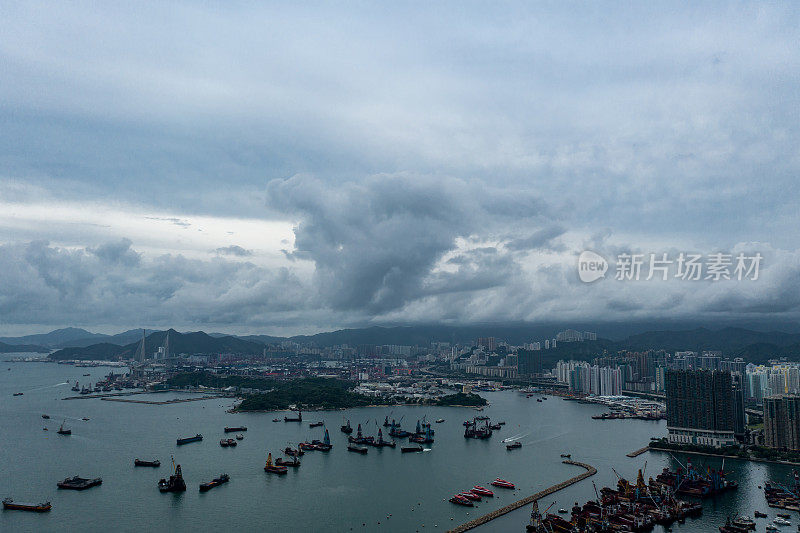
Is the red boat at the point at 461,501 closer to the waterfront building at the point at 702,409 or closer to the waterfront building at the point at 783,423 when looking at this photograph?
the waterfront building at the point at 702,409

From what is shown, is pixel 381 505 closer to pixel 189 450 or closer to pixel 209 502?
pixel 209 502

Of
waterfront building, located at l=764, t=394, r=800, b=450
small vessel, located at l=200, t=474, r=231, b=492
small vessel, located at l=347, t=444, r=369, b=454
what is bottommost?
small vessel, located at l=347, t=444, r=369, b=454

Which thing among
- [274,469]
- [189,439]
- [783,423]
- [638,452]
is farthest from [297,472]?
[783,423]

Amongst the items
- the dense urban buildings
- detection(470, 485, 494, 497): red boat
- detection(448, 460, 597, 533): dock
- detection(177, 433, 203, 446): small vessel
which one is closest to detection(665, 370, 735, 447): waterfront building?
the dense urban buildings

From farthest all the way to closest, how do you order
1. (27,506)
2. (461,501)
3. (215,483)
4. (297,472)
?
(297,472) → (215,483) → (461,501) → (27,506)

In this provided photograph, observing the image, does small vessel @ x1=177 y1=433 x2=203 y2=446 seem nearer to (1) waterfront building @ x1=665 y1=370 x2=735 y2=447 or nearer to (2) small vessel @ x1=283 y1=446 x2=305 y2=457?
(2) small vessel @ x1=283 y1=446 x2=305 y2=457

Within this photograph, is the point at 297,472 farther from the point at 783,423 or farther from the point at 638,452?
the point at 783,423
